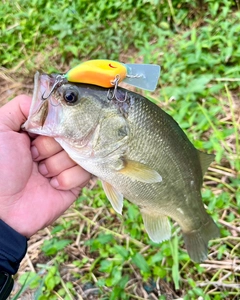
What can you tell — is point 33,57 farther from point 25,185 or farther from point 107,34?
point 25,185

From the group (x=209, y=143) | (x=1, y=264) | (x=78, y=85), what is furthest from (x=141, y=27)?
(x=1, y=264)

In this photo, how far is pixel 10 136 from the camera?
1.55 meters

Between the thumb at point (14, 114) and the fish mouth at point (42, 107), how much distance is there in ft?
0.70

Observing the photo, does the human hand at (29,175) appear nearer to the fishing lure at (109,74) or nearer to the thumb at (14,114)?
the thumb at (14,114)

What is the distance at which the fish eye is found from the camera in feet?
4.60

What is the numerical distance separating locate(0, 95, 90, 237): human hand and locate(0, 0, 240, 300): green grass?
645 millimetres

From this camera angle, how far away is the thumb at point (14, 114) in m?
1.57

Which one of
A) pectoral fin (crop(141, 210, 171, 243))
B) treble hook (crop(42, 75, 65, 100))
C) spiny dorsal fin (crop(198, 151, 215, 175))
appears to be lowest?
pectoral fin (crop(141, 210, 171, 243))

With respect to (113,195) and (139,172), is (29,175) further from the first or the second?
(139,172)

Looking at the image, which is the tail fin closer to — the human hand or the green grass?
the green grass

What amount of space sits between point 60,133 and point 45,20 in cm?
309

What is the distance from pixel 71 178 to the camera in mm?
1687

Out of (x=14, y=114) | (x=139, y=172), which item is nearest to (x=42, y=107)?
(x=14, y=114)

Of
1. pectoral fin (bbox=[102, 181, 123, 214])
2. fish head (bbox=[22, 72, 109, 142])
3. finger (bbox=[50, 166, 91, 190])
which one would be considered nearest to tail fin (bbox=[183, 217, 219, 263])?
pectoral fin (bbox=[102, 181, 123, 214])
